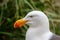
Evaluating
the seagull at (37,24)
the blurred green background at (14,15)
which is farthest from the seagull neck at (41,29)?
the blurred green background at (14,15)

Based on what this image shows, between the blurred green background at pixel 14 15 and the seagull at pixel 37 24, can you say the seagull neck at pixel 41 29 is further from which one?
the blurred green background at pixel 14 15

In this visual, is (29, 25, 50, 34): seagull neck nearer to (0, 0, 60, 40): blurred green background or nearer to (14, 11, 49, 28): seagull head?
(14, 11, 49, 28): seagull head

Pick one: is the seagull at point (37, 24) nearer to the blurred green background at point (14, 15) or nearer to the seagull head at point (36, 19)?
the seagull head at point (36, 19)

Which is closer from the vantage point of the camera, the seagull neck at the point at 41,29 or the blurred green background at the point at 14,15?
the seagull neck at the point at 41,29

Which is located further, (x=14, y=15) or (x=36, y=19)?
(x=14, y=15)

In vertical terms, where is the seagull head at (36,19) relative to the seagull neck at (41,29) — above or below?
above

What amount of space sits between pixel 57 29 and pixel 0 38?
1.94ft

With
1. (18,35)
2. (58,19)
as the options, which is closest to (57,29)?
(58,19)

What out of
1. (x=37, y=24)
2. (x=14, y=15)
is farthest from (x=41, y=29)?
(x=14, y=15)

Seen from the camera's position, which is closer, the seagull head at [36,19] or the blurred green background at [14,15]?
the seagull head at [36,19]

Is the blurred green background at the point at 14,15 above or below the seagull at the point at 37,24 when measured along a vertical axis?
above

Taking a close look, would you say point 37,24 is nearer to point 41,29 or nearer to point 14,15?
point 41,29

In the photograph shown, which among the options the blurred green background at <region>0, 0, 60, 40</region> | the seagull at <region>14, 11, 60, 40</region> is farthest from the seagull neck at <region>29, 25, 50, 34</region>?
the blurred green background at <region>0, 0, 60, 40</region>

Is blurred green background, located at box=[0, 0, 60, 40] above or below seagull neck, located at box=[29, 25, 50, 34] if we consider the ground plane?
above
